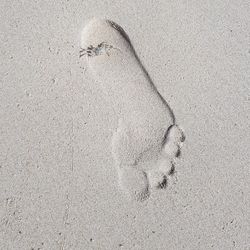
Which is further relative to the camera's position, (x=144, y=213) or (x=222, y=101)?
(x=222, y=101)

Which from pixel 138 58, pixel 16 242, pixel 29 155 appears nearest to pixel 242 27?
pixel 138 58

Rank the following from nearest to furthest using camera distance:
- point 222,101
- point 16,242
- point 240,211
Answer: point 16,242
point 240,211
point 222,101

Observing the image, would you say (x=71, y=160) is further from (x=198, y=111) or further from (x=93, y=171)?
(x=198, y=111)

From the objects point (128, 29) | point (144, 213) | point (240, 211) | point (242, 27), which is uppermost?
point (128, 29)

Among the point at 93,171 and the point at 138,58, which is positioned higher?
the point at 138,58
